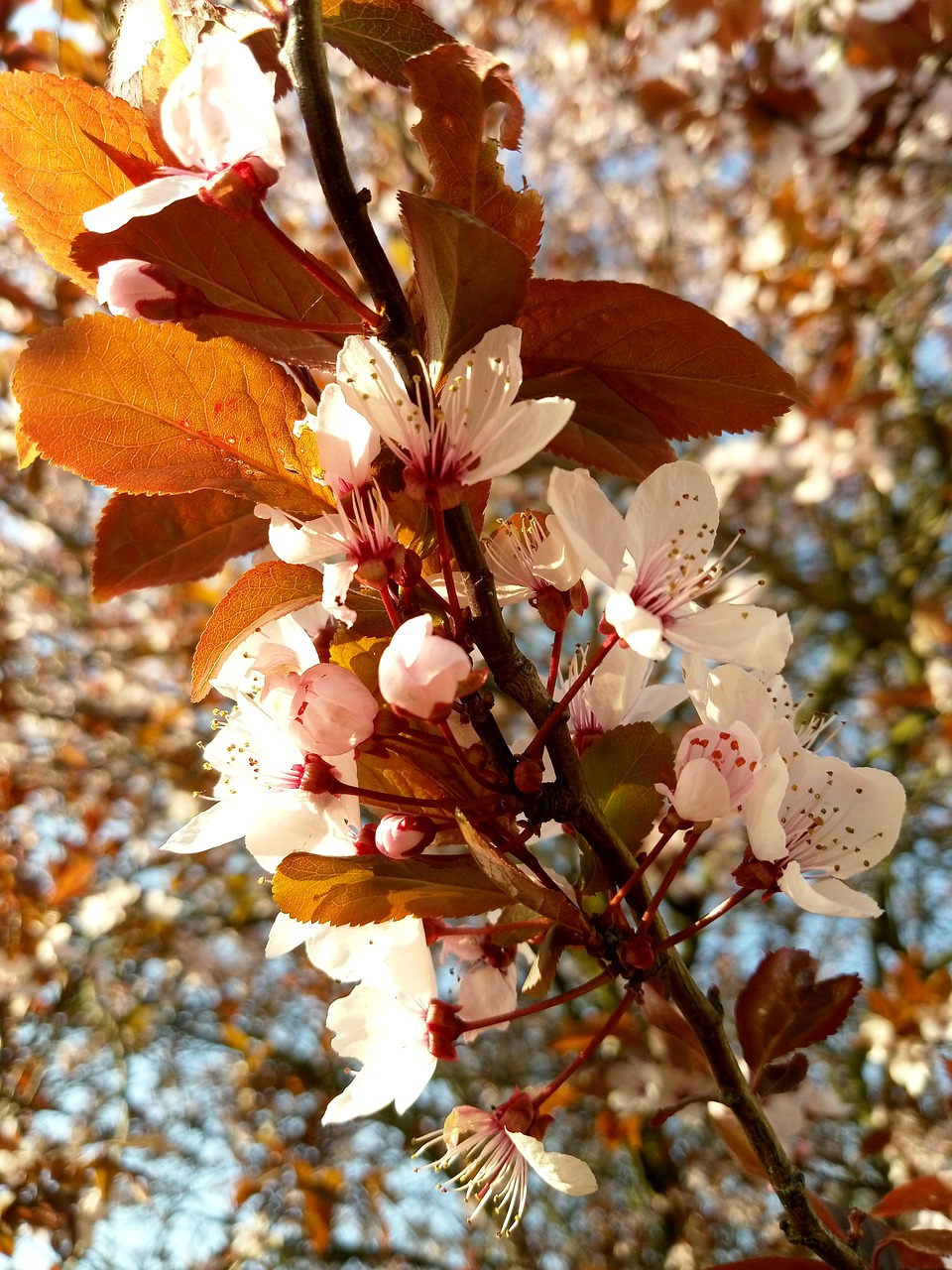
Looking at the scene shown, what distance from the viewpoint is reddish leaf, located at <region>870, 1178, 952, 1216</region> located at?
3.16 ft

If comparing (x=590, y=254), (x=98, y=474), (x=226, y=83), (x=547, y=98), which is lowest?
(x=98, y=474)

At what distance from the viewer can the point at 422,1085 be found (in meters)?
0.69

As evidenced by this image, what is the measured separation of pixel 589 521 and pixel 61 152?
1.29ft

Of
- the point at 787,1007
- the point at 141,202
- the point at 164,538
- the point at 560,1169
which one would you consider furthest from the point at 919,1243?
the point at 141,202

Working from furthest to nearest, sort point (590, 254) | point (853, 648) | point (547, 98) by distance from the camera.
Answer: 1. point (547, 98)
2. point (590, 254)
3. point (853, 648)

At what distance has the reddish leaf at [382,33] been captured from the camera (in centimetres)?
62

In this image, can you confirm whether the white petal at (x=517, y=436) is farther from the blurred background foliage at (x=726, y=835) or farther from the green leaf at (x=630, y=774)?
the blurred background foliage at (x=726, y=835)

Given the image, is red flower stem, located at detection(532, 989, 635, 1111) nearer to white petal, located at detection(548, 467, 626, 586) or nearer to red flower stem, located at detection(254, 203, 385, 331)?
white petal, located at detection(548, 467, 626, 586)

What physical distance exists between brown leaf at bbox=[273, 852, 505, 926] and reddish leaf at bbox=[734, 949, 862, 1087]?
1.07 ft

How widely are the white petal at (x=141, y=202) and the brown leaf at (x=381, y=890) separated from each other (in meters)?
0.38

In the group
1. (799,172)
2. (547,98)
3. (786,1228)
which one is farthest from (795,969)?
(547,98)

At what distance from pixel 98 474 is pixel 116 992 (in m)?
3.51

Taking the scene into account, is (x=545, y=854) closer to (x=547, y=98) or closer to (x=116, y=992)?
(x=116, y=992)

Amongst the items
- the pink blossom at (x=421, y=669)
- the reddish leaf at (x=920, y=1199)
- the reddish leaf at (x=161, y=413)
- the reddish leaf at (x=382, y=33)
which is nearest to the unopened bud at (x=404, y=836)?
the pink blossom at (x=421, y=669)
